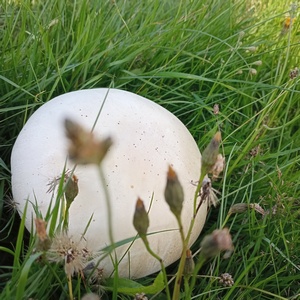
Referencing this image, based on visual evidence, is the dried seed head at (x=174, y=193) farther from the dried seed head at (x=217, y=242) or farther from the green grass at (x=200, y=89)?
the green grass at (x=200, y=89)

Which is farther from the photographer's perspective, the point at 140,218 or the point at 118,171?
the point at 118,171

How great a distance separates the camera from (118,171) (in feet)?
4.24

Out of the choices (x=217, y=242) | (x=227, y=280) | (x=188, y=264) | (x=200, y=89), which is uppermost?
(x=217, y=242)

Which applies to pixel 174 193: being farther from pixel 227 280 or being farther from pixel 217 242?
pixel 227 280

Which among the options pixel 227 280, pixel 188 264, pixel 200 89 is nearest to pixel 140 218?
pixel 188 264

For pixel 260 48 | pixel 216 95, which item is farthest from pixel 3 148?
pixel 260 48

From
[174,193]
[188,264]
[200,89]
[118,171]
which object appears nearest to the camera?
[174,193]

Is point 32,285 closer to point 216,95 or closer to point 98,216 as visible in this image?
point 98,216

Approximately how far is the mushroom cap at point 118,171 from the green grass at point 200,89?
0.11 metres

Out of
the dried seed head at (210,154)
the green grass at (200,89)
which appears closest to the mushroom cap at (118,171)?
the green grass at (200,89)

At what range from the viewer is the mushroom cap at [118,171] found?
1259mm

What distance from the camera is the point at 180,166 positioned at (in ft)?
4.50

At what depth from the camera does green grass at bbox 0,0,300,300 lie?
1479mm

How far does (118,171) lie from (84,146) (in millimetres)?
754
